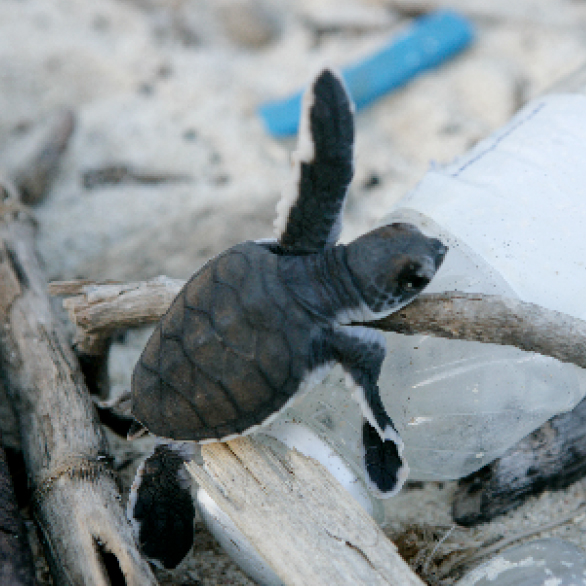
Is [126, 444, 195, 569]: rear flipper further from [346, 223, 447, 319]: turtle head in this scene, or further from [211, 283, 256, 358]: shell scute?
[346, 223, 447, 319]: turtle head

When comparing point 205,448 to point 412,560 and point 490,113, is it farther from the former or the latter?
point 490,113

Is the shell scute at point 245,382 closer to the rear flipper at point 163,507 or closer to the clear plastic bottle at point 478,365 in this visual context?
the clear plastic bottle at point 478,365

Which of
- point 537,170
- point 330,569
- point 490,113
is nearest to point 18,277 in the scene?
point 330,569

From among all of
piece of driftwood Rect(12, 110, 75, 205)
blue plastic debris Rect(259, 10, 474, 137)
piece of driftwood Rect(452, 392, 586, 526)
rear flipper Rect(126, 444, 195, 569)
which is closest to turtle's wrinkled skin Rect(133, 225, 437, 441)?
rear flipper Rect(126, 444, 195, 569)

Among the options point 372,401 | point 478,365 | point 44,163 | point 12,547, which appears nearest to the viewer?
point 12,547

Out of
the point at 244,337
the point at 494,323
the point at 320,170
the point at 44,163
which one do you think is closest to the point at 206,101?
the point at 44,163

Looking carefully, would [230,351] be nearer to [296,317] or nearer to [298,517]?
[296,317]
